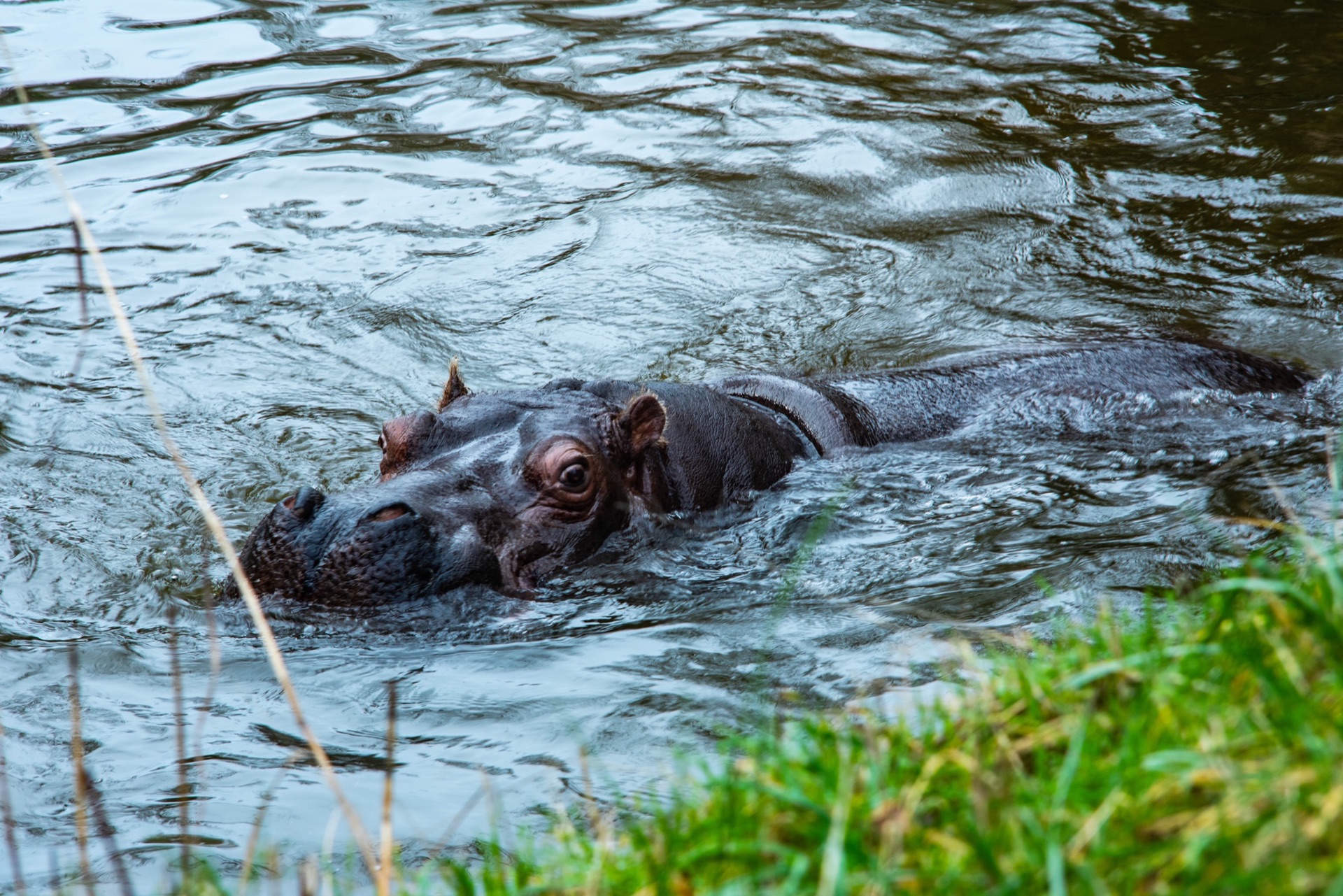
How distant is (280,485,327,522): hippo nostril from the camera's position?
4336mm

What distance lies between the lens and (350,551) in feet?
14.0

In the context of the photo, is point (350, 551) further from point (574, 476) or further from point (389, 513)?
point (574, 476)

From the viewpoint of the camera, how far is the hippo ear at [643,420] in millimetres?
5199

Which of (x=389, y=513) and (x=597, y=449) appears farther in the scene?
(x=597, y=449)

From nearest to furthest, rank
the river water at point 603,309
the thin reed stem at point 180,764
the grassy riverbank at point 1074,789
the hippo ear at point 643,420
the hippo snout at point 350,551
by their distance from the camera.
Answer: the grassy riverbank at point 1074,789
the thin reed stem at point 180,764
the river water at point 603,309
the hippo snout at point 350,551
the hippo ear at point 643,420

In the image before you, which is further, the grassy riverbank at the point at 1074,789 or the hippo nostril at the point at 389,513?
the hippo nostril at the point at 389,513

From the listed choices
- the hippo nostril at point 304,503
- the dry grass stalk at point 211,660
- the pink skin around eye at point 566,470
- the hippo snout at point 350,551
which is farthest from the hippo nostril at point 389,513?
the pink skin around eye at point 566,470

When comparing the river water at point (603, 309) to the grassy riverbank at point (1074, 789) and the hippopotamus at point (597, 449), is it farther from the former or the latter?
the grassy riverbank at point (1074, 789)

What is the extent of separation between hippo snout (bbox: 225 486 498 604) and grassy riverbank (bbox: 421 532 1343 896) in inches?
68.9

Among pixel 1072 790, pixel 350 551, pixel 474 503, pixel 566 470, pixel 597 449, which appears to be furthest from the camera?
pixel 597 449

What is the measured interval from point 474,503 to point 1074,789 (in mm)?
2923

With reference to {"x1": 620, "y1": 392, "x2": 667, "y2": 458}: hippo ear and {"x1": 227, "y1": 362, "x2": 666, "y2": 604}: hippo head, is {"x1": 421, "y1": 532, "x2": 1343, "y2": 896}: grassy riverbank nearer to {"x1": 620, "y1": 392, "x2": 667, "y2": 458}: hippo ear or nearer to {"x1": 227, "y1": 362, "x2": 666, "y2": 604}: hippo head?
{"x1": 227, "y1": 362, "x2": 666, "y2": 604}: hippo head

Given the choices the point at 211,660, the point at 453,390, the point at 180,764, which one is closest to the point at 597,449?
the point at 453,390

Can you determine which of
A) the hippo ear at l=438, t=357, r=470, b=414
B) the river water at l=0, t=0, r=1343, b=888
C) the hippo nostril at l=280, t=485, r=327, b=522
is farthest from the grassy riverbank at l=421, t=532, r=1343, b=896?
the hippo ear at l=438, t=357, r=470, b=414
